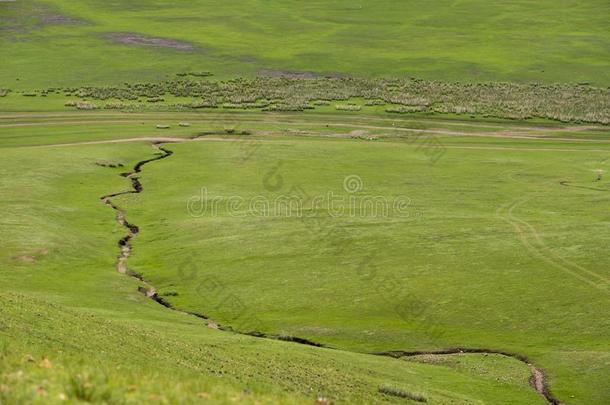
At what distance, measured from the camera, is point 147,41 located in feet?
575

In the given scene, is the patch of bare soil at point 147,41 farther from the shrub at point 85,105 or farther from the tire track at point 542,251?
the tire track at point 542,251

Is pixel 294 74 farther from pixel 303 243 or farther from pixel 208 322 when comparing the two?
pixel 208 322

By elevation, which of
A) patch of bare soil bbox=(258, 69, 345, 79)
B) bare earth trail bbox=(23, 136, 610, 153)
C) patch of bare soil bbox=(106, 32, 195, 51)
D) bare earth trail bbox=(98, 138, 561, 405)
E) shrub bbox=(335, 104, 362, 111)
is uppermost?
patch of bare soil bbox=(106, 32, 195, 51)

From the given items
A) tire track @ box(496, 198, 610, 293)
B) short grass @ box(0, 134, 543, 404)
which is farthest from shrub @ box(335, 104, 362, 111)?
short grass @ box(0, 134, 543, 404)

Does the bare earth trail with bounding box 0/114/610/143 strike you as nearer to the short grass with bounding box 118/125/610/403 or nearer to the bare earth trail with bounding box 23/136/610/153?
the bare earth trail with bounding box 23/136/610/153

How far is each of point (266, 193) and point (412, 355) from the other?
109 ft

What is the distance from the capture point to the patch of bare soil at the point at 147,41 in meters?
173

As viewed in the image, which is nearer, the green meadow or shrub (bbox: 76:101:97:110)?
the green meadow

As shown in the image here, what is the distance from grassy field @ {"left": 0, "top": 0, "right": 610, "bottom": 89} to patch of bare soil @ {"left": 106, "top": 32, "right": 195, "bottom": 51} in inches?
9.1

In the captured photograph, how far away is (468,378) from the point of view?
123ft

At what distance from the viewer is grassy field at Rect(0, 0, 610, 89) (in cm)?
15538

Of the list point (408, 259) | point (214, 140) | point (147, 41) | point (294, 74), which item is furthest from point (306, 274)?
point (147, 41)

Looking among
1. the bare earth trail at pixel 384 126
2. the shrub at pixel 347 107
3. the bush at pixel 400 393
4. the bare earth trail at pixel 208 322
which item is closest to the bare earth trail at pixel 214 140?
the bare earth trail at pixel 384 126

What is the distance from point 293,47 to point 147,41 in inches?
1310
